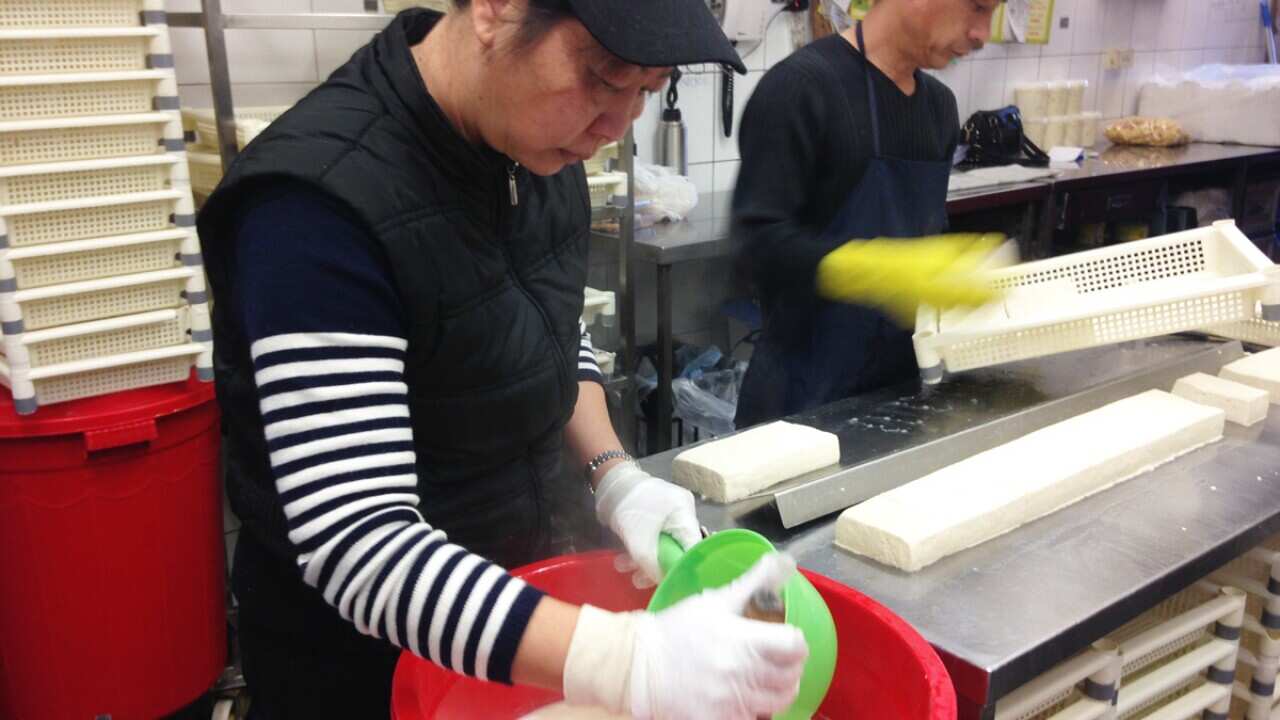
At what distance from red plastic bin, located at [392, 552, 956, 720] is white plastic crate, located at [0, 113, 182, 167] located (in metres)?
1.38

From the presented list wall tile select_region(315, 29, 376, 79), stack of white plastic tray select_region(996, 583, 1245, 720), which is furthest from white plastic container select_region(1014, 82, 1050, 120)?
stack of white plastic tray select_region(996, 583, 1245, 720)

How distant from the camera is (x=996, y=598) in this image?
122 centimetres

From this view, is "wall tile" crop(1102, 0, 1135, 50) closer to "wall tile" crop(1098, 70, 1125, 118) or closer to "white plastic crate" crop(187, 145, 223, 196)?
"wall tile" crop(1098, 70, 1125, 118)

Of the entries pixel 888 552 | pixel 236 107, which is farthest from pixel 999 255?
pixel 236 107

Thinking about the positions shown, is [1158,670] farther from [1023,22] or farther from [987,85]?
[1023,22]

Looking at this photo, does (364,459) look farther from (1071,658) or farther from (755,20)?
(755,20)

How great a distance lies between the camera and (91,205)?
1923 mm

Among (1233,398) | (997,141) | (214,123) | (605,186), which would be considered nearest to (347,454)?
(1233,398)

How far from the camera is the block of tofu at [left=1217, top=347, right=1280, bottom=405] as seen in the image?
1.82 m

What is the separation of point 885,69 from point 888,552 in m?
1.09

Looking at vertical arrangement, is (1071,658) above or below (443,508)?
below

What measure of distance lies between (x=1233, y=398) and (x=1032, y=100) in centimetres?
309

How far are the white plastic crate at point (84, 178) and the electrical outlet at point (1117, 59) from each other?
4.58m

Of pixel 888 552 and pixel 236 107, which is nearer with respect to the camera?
pixel 888 552
